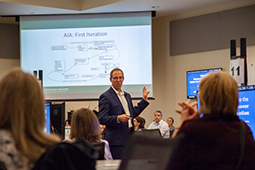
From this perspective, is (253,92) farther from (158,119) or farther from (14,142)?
(158,119)

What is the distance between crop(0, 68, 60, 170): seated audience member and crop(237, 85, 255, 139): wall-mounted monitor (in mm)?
2114

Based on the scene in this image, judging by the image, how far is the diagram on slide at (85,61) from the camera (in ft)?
26.6

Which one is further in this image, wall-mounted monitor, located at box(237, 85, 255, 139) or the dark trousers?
the dark trousers

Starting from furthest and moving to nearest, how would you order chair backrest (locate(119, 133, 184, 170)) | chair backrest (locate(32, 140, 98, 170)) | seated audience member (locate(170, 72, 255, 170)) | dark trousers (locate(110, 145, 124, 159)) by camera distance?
dark trousers (locate(110, 145, 124, 159))
seated audience member (locate(170, 72, 255, 170))
chair backrest (locate(119, 133, 184, 170))
chair backrest (locate(32, 140, 98, 170))

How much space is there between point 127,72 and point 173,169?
6459mm

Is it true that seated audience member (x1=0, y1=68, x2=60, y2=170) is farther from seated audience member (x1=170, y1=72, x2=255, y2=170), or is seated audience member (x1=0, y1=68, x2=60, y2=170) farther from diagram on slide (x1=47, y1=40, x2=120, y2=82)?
diagram on slide (x1=47, y1=40, x2=120, y2=82)

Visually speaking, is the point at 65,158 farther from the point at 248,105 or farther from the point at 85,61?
the point at 85,61

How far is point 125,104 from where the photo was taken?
12.7 feet

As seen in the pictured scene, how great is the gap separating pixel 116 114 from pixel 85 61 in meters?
4.58

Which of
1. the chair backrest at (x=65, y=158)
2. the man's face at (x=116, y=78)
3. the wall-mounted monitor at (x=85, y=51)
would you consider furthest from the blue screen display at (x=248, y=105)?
the wall-mounted monitor at (x=85, y=51)

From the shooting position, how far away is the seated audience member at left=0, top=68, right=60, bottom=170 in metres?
1.17

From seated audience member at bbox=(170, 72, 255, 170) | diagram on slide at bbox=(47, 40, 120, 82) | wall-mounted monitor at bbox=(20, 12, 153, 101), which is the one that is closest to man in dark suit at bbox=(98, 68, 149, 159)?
seated audience member at bbox=(170, 72, 255, 170)

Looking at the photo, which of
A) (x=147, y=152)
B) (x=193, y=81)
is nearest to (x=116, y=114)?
(x=147, y=152)

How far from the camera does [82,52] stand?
27.0ft
